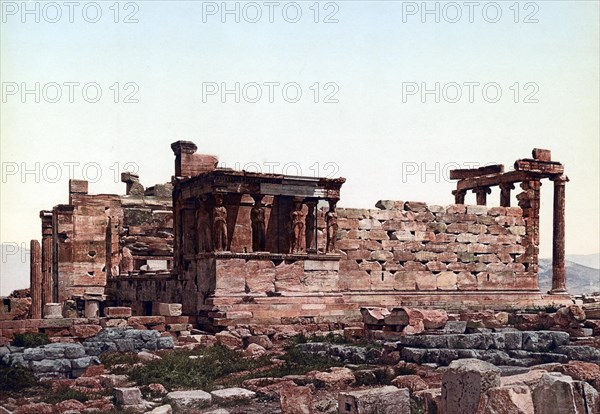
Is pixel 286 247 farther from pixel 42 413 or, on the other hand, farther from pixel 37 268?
pixel 37 268

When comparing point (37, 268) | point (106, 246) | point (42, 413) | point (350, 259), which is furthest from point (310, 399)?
point (37, 268)

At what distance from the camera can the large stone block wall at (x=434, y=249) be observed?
23.9m

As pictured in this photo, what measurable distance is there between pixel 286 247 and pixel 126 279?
745 cm

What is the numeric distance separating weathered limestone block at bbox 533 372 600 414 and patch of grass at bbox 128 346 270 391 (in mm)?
5329

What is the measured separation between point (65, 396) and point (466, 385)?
18.6 feet

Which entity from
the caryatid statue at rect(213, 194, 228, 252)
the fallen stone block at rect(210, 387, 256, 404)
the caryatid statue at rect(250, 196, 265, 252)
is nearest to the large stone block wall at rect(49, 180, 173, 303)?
the caryatid statue at rect(250, 196, 265, 252)

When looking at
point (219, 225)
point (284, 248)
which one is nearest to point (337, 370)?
point (219, 225)

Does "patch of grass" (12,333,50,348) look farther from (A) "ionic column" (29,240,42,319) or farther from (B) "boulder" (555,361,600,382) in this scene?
(A) "ionic column" (29,240,42,319)

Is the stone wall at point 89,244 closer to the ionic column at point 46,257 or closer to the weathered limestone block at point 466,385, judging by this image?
the ionic column at point 46,257

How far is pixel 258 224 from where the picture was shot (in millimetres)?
20141

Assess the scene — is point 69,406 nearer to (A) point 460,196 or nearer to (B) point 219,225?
(B) point 219,225

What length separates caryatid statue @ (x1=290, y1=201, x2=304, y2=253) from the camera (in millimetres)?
20609

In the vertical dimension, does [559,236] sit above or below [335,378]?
above

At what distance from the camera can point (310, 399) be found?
9.88 meters
